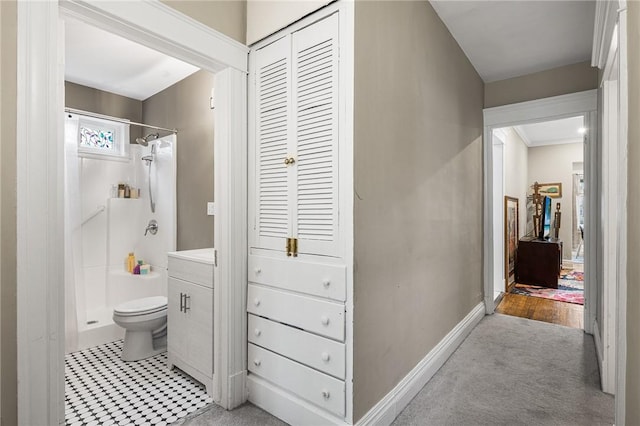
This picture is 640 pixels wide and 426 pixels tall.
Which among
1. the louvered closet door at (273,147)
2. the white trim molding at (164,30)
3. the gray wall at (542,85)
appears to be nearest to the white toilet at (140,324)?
the louvered closet door at (273,147)

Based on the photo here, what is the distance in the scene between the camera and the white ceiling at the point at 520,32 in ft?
7.96

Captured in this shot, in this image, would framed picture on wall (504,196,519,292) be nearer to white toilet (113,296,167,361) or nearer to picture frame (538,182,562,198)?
picture frame (538,182,562,198)

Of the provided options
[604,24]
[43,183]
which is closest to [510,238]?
[604,24]

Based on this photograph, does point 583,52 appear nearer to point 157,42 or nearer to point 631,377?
point 631,377

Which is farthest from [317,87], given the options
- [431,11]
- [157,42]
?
[431,11]

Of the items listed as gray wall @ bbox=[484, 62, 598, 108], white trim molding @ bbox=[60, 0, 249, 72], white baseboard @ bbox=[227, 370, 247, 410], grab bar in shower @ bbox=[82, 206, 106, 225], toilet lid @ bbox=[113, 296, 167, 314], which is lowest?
white baseboard @ bbox=[227, 370, 247, 410]

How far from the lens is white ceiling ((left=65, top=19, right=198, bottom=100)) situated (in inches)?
105

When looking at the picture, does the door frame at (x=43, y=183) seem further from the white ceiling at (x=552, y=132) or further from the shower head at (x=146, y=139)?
the white ceiling at (x=552, y=132)

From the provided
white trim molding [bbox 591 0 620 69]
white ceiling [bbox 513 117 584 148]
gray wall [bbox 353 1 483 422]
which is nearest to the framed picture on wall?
white ceiling [bbox 513 117 584 148]

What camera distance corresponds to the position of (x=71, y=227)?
3031 mm

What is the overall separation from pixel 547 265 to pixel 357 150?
16.2 ft

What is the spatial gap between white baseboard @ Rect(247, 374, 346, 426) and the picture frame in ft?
24.5

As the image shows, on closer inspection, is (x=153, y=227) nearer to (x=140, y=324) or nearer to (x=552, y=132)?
(x=140, y=324)

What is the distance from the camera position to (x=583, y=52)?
120 inches
